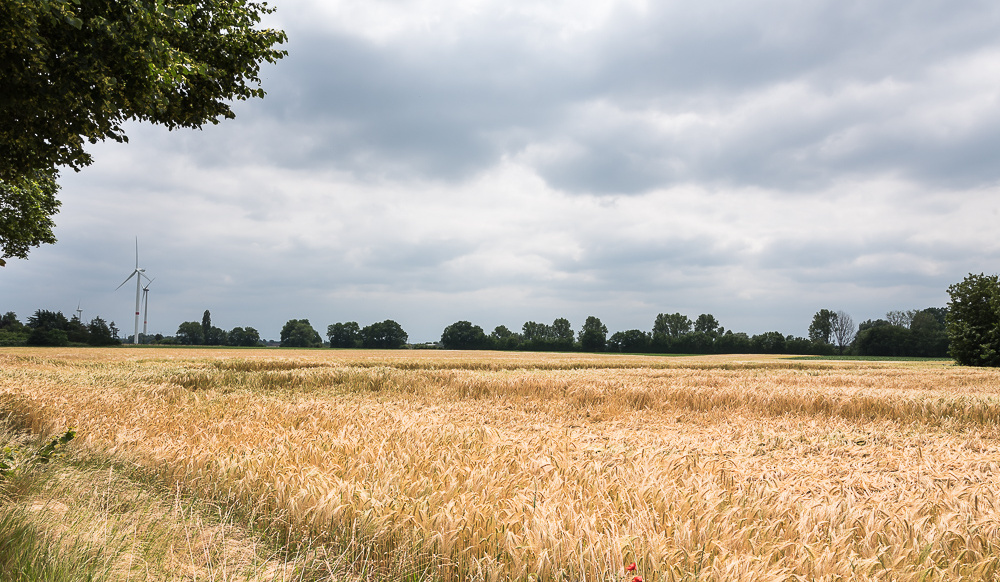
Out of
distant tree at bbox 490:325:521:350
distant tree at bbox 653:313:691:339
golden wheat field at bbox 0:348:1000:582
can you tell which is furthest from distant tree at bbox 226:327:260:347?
golden wheat field at bbox 0:348:1000:582

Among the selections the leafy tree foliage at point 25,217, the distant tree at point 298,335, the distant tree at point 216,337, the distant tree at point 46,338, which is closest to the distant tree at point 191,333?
the distant tree at point 216,337

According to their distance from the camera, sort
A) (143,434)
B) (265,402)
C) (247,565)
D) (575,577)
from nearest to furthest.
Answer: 1. (575,577)
2. (247,565)
3. (143,434)
4. (265,402)

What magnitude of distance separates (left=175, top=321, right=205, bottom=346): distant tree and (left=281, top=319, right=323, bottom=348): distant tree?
25821 mm

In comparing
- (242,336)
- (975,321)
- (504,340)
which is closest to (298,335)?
(242,336)

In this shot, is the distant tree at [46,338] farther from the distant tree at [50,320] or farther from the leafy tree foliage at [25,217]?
the leafy tree foliage at [25,217]

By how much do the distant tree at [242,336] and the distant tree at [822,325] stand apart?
560ft

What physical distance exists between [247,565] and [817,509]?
350 cm

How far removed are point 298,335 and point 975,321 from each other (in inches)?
5788

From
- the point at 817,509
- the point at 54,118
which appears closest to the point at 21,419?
the point at 54,118

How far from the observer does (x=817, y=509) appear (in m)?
2.91

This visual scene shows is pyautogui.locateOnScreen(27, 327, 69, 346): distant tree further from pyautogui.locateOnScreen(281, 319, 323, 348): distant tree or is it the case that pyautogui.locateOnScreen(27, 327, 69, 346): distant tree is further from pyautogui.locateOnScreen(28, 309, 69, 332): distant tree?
pyautogui.locateOnScreen(281, 319, 323, 348): distant tree

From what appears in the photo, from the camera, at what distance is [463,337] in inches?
4808

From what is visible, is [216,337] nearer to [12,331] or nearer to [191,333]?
[191,333]

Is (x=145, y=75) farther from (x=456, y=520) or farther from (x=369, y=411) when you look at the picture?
(x=456, y=520)
